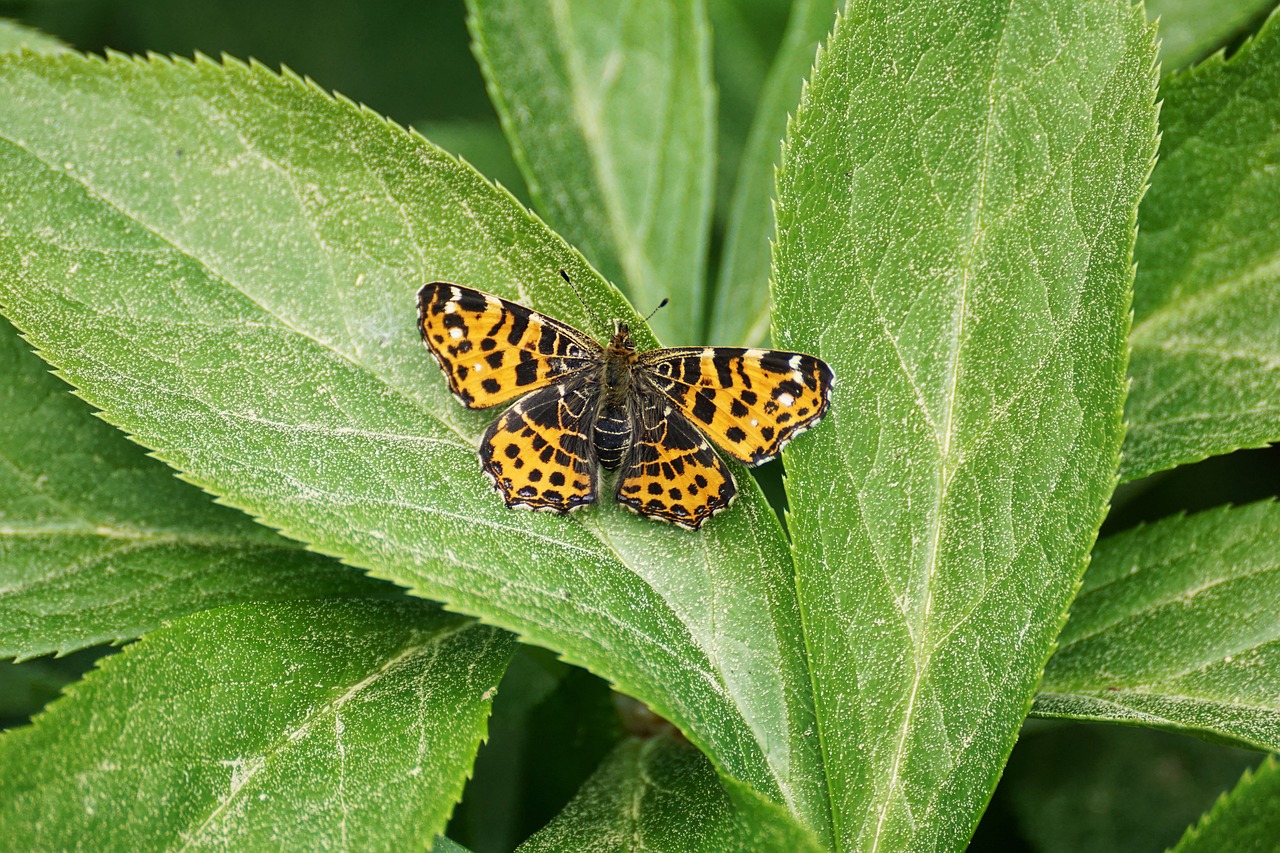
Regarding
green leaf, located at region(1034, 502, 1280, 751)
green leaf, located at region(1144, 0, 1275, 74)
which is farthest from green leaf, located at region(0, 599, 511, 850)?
green leaf, located at region(1144, 0, 1275, 74)

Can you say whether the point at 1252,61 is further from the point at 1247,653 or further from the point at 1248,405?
the point at 1247,653

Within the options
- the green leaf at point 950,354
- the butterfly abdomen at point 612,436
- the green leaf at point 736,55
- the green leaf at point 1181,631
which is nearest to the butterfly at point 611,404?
the butterfly abdomen at point 612,436

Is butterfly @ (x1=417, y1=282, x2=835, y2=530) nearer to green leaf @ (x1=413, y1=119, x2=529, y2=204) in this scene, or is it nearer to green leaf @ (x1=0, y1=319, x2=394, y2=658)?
green leaf @ (x1=0, y1=319, x2=394, y2=658)

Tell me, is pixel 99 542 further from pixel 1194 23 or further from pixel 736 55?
pixel 1194 23

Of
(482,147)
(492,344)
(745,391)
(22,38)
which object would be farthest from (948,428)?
(22,38)

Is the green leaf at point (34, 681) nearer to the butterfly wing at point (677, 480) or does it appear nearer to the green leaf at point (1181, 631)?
the butterfly wing at point (677, 480)

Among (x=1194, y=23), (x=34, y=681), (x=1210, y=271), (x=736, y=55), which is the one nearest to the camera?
(x=1210, y=271)
